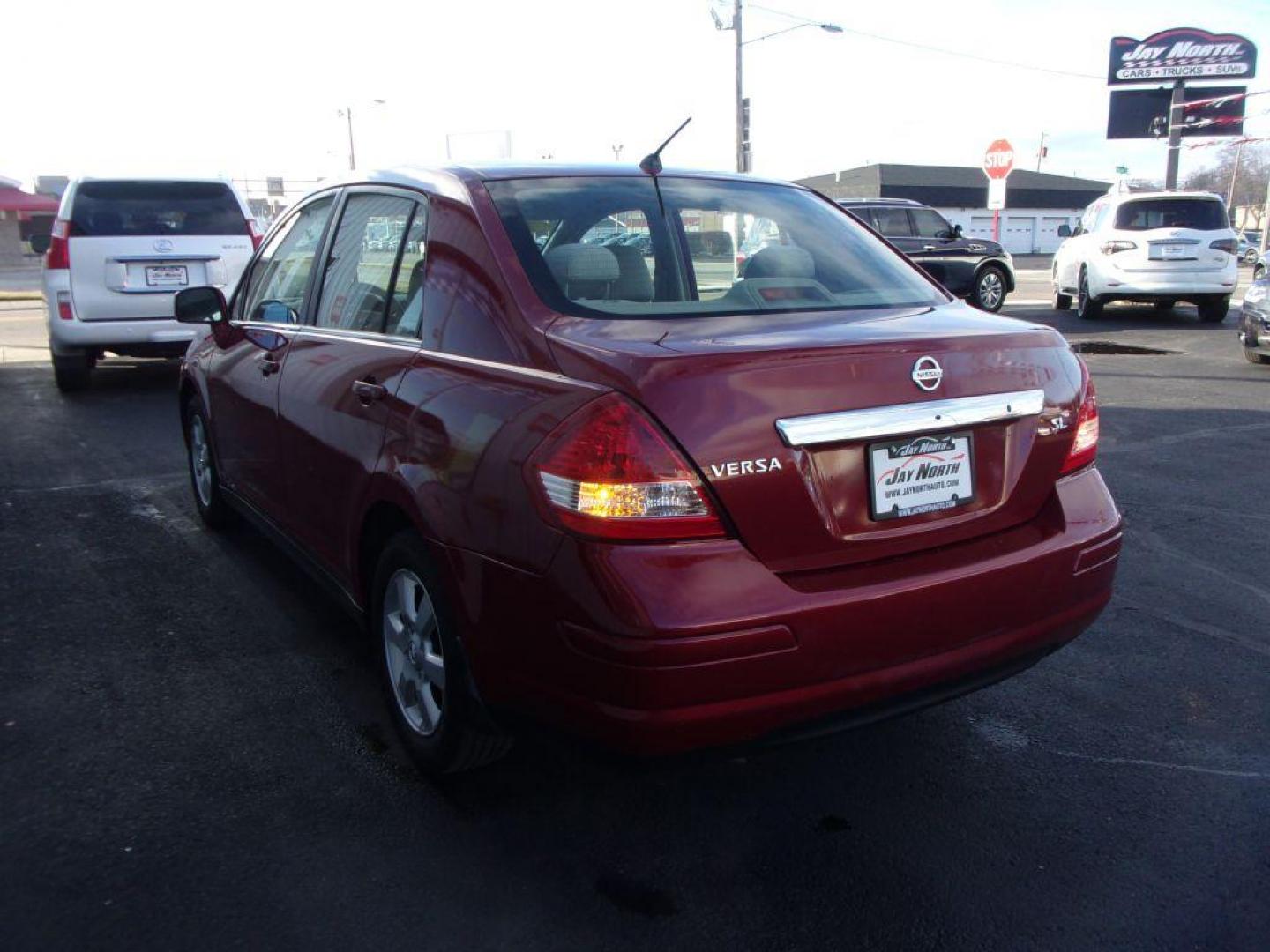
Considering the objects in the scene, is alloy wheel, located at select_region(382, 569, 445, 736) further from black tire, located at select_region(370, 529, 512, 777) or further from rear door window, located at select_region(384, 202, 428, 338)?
rear door window, located at select_region(384, 202, 428, 338)

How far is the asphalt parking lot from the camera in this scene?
2400 mm

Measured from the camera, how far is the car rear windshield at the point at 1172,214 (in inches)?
567

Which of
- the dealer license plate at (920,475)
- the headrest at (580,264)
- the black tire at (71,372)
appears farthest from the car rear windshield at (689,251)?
the black tire at (71,372)

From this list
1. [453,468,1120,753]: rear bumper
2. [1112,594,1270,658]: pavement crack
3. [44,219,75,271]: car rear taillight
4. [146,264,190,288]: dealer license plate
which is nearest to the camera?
[453,468,1120,753]: rear bumper

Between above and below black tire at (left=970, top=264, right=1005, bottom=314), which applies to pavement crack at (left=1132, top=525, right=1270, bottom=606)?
below

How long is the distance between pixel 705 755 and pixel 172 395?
8506 millimetres

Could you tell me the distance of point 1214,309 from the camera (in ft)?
49.3

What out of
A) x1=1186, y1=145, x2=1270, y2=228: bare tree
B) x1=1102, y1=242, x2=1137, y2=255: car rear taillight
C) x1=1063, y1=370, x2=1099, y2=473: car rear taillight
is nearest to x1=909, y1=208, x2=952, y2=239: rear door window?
x1=1102, y1=242, x2=1137, y2=255: car rear taillight

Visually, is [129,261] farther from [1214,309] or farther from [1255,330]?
[1214,309]

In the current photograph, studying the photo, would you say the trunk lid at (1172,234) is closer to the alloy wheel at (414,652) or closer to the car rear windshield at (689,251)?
the car rear windshield at (689,251)

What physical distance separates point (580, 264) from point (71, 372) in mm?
8438

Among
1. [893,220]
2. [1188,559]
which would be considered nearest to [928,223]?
[893,220]

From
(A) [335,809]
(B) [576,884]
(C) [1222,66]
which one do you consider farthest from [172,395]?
(C) [1222,66]

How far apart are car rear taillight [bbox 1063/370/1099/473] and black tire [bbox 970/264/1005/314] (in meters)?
14.4
